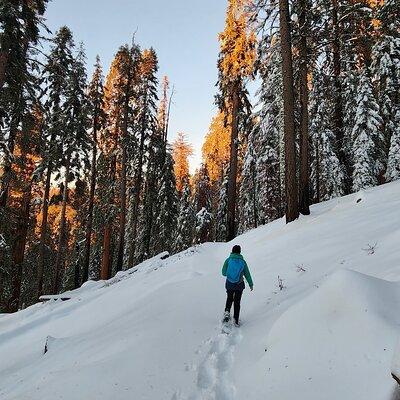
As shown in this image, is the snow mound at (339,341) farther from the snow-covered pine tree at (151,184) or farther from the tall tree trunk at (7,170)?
the snow-covered pine tree at (151,184)

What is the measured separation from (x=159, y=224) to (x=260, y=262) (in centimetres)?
2409

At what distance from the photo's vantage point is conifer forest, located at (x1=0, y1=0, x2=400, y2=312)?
1532 centimetres

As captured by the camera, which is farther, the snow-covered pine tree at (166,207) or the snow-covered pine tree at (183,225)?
the snow-covered pine tree at (183,225)

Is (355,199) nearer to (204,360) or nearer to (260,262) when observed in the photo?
(260,262)

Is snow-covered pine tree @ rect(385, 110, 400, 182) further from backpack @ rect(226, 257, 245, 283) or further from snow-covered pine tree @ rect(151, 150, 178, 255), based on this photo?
backpack @ rect(226, 257, 245, 283)

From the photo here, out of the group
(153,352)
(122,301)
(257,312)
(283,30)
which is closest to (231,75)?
(283,30)

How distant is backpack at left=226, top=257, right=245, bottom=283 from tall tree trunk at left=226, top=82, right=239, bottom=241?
12.1m

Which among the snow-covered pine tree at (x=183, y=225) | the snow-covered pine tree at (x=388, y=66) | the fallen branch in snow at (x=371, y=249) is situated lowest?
the fallen branch in snow at (x=371, y=249)

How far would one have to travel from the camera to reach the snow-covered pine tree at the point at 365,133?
25.4 metres

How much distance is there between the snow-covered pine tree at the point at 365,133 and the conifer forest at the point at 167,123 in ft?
0.24

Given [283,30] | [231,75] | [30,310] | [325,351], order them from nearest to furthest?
[325,351]
[283,30]
[30,310]
[231,75]

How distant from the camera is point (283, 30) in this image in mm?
14086

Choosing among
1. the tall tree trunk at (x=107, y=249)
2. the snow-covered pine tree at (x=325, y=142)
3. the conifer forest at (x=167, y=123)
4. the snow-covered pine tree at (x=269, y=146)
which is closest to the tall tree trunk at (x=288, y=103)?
the conifer forest at (x=167, y=123)

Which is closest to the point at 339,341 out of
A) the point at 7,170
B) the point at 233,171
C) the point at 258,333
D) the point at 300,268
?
the point at 258,333
